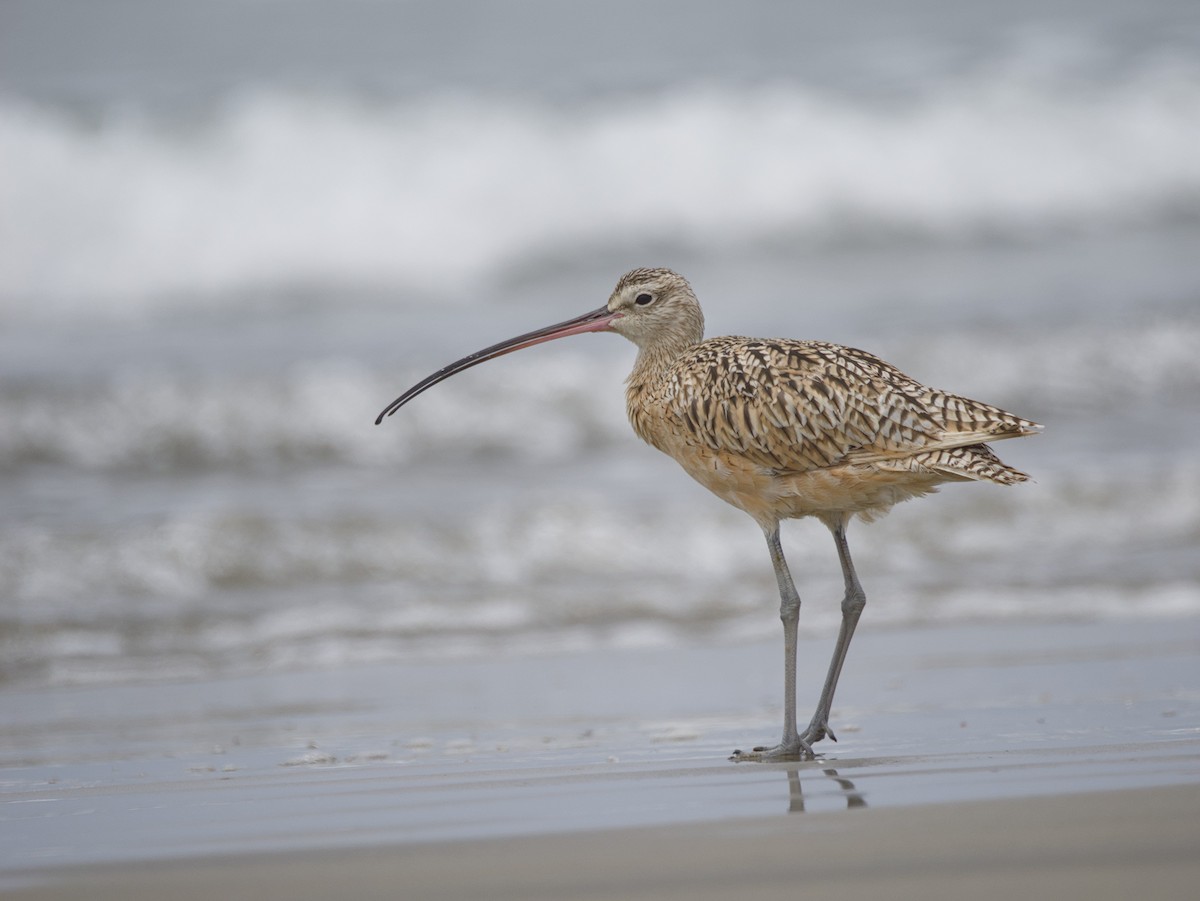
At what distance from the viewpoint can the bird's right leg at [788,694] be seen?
180 inches

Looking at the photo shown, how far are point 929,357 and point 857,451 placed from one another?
6.98 meters

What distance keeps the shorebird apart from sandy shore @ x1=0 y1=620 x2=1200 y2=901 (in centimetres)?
58

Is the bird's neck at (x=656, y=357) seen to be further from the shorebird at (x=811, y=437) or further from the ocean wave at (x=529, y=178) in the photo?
the ocean wave at (x=529, y=178)

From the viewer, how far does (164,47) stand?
721 inches

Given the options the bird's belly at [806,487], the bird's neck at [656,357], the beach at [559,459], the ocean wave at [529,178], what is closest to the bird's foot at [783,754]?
the beach at [559,459]

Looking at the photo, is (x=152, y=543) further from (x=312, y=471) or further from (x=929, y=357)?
(x=929, y=357)

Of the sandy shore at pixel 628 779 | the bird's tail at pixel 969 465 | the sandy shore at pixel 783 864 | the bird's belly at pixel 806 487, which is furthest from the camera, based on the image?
the bird's belly at pixel 806 487

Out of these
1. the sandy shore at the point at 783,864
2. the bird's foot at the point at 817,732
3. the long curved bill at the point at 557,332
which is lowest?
the sandy shore at the point at 783,864

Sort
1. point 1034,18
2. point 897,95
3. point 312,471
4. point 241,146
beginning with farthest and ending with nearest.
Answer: point 1034,18 < point 897,95 < point 241,146 < point 312,471

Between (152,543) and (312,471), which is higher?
(312,471)

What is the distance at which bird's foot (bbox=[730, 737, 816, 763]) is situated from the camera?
4.56 metres

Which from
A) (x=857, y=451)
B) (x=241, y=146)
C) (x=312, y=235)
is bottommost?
(x=857, y=451)

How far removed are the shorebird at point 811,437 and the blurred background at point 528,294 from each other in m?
1.99

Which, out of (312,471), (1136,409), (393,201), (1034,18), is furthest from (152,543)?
(1034,18)
